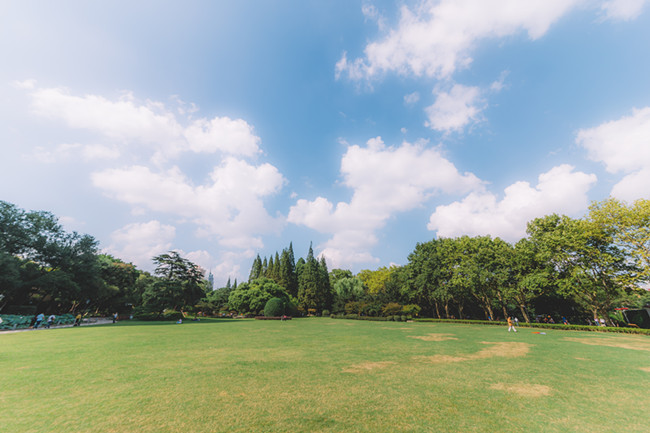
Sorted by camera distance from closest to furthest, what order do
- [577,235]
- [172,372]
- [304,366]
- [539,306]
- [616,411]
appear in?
[616,411], [172,372], [304,366], [577,235], [539,306]

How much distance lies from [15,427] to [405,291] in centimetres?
4356

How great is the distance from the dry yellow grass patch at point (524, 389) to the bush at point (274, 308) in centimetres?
3685

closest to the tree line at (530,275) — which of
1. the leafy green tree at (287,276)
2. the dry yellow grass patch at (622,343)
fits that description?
the leafy green tree at (287,276)

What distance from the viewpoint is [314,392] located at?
648cm

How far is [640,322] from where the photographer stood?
1257 inches

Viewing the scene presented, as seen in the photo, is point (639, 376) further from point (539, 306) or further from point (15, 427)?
point (539, 306)

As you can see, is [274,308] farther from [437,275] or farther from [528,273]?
[528,273]

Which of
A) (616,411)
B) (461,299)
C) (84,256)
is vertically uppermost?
(84,256)

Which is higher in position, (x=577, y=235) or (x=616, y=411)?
(x=577, y=235)

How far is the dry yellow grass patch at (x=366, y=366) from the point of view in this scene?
870 centimetres

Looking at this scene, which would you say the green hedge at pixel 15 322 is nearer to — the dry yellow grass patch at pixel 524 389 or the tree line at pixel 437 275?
the tree line at pixel 437 275

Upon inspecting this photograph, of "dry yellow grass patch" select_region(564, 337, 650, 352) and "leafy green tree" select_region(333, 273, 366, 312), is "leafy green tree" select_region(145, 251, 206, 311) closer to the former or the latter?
"leafy green tree" select_region(333, 273, 366, 312)

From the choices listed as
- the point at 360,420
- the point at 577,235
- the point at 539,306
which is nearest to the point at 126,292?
the point at 360,420

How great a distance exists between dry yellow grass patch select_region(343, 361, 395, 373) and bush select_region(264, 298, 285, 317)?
33373 mm
